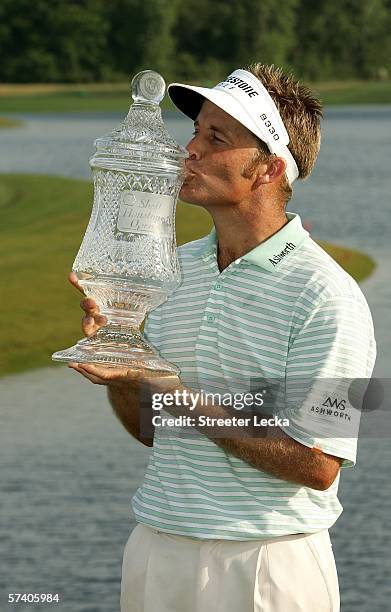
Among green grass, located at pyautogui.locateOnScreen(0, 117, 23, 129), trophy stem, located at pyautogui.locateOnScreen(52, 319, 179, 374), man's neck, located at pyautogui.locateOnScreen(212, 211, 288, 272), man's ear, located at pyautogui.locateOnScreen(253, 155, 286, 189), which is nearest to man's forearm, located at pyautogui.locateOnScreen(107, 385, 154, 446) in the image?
trophy stem, located at pyautogui.locateOnScreen(52, 319, 179, 374)

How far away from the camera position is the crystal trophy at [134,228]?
4660 mm

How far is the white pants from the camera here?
440cm

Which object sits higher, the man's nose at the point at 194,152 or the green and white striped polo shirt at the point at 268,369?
the man's nose at the point at 194,152

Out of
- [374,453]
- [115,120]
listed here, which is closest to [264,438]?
[374,453]

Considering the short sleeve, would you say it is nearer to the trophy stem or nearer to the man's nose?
the trophy stem

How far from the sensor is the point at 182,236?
25.6 meters

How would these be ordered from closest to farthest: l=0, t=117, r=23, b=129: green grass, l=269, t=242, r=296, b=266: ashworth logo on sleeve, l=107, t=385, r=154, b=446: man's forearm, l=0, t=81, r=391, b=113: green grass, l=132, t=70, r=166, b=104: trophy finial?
l=269, t=242, r=296, b=266: ashworth logo on sleeve, l=107, t=385, r=154, b=446: man's forearm, l=132, t=70, r=166, b=104: trophy finial, l=0, t=117, r=23, b=129: green grass, l=0, t=81, r=391, b=113: green grass

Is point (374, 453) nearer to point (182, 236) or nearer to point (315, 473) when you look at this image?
point (315, 473)

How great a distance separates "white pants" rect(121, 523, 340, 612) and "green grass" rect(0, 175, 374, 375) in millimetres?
11146

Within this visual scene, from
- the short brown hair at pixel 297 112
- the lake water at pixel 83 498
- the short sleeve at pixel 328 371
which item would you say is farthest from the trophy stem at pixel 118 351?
the lake water at pixel 83 498

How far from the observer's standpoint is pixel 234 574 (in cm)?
441

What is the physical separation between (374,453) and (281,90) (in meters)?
7.58

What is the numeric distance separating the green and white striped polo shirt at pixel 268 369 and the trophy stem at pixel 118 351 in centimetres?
12

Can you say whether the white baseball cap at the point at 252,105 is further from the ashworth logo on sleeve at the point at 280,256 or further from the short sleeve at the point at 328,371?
the short sleeve at the point at 328,371
